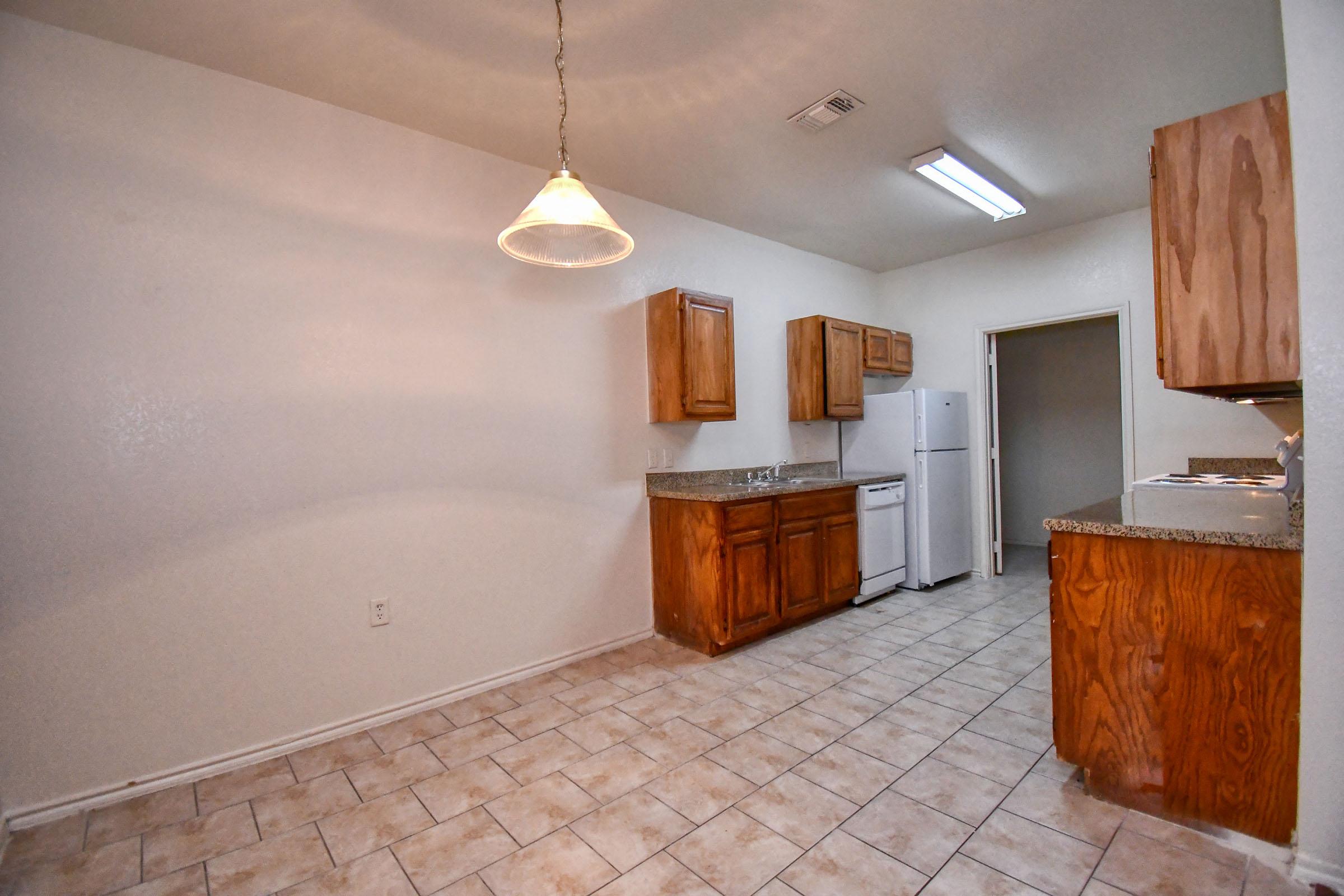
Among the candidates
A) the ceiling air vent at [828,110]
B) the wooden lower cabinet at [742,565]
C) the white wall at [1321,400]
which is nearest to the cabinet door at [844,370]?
the wooden lower cabinet at [742,565]

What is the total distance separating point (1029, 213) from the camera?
156 inches

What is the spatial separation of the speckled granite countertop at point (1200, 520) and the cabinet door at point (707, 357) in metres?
1.90

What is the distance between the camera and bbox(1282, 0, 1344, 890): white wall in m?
1.42

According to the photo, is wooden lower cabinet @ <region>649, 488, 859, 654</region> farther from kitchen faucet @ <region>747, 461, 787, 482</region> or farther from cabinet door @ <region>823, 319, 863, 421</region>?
cabinet door @ <region>823, 319, 863, 421</region>

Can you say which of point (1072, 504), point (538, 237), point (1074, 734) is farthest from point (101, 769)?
point (1072, 504)

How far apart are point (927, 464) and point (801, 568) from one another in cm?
147

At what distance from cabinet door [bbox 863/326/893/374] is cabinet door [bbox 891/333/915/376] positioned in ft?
0.18

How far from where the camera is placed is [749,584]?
3.27 m

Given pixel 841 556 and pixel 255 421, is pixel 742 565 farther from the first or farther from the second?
pixel 255 421

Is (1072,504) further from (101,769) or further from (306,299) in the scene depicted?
(101,769)

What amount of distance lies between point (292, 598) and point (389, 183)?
185 centimetres


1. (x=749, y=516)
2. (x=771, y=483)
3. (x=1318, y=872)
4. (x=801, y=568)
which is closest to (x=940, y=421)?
(x=771, y=483)

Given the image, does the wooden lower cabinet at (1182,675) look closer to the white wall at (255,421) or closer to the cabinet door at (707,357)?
the cabinet door at (707,357)

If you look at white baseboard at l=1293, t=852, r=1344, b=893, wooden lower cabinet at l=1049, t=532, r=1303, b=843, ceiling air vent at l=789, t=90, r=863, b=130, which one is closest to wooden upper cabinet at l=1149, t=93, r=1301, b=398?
wooden lower cabinet at l=1049, t=532, r=1303, b=843
